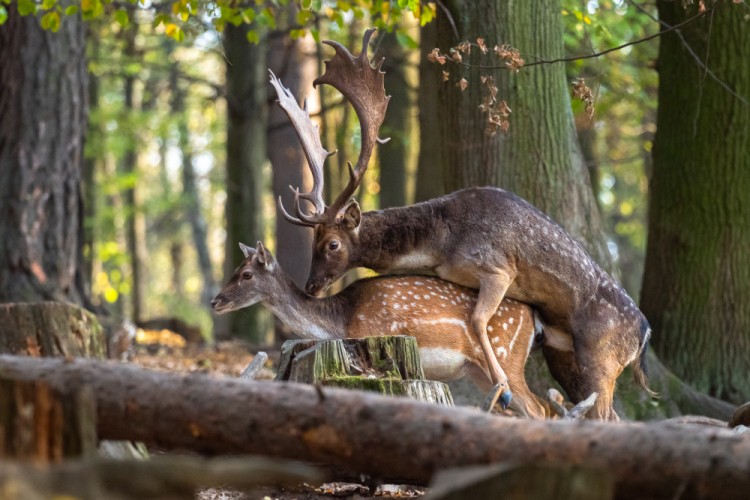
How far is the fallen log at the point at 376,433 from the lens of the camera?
4.09 m

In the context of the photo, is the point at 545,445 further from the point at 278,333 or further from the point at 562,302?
the point at 278,333

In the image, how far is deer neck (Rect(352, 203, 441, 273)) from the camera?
8.31 metres

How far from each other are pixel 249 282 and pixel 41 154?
4.37m

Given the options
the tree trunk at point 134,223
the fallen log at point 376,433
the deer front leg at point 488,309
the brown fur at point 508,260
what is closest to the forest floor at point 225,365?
the fallen log at point 376,433

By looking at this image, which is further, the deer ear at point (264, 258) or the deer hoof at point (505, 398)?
the deer ear at point (264, 258)

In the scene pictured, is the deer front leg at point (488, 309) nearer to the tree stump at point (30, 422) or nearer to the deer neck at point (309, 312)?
the deer neck at point (309, 312)

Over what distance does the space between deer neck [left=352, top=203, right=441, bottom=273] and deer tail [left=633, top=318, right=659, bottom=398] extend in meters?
1.66

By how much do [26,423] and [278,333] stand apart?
11961 millimetres

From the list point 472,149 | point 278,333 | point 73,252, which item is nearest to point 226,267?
point 278,333

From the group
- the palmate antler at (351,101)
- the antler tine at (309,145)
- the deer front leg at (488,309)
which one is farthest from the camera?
the palmate antler at (351,101)

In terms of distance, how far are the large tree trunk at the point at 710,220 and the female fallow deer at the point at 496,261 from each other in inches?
72.4

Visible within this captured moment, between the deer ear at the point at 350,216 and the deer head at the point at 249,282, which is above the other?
the deer ear at the point at 350,216

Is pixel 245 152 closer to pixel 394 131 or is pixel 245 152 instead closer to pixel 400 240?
pixel 394 131

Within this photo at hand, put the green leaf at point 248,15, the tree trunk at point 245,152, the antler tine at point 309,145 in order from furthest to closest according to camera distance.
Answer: the tree trunk at point 245,152, the green leaf at point 248,15, the antler tine at point 309,145
